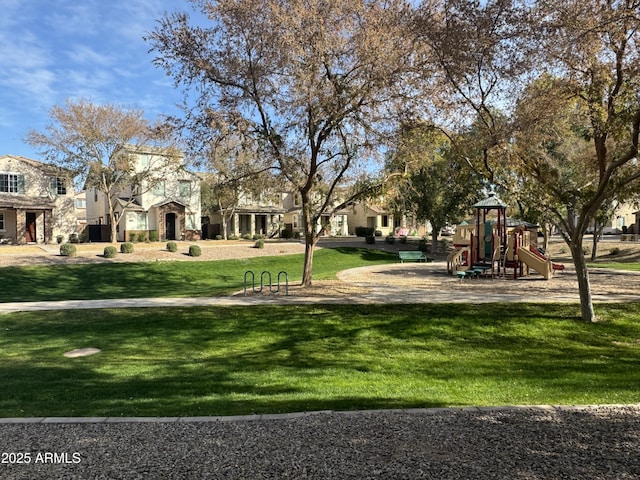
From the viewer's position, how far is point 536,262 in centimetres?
1842

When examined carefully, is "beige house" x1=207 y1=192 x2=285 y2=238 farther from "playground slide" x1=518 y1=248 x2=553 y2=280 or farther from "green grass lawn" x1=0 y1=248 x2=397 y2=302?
"playground slide" x1=518 y1=248 x2=553 y2=280

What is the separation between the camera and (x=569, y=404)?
5.67 meters

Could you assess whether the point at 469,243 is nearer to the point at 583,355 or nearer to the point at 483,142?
the point at 483,142

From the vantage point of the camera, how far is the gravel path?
12.7 ft

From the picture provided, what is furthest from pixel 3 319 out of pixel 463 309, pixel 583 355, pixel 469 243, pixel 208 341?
pixel 469 243

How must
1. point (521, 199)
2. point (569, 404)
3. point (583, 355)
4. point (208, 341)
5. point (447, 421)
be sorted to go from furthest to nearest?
point (521, 199), point (208, 341), point (583, 355), point (569, 404), point (447, 421)

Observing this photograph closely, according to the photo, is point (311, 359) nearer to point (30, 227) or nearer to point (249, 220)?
point (30, 227)

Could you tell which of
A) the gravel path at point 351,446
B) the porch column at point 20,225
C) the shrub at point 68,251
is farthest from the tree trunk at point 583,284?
the porch column at point 20,225

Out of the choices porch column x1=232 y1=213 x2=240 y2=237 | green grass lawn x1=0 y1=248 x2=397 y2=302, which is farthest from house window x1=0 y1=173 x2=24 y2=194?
porch column x1=232 y1=213 x2=240 y2=237

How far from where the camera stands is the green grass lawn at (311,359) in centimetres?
632

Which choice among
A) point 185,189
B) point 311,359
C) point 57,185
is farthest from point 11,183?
point 311,359

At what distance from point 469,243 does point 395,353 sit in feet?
44.1

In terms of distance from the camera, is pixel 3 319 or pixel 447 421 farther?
pixel 3 319

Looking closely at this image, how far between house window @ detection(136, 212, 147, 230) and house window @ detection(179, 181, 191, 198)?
4.02 m
